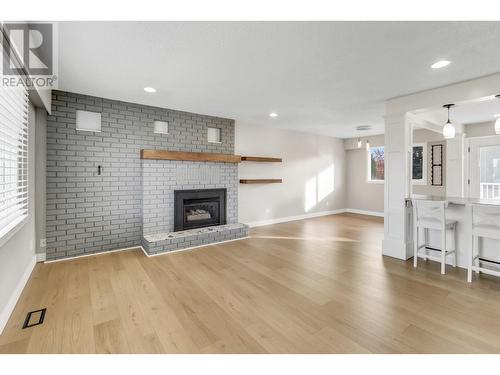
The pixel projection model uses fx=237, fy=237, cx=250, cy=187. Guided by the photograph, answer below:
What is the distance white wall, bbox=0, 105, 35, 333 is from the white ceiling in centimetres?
121

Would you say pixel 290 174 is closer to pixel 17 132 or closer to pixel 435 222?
pixel 435 222

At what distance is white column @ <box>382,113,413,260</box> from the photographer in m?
3.54

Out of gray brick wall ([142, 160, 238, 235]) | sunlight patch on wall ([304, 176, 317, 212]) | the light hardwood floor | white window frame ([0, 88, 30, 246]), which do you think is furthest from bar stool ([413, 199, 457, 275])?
white window frame ([0, 88, 30, 246])

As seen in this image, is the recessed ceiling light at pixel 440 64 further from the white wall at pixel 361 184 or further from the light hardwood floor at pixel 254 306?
the white wall at pixel 361 184

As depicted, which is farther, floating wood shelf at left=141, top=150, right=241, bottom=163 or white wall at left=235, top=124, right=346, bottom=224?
white wall at left=235, top=124, right=346, bottom=224

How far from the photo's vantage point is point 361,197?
7.65 m

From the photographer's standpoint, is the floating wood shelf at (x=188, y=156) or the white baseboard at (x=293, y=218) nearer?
the floating wood shelf at (x=188, y=156)

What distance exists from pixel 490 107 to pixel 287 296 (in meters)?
4.71

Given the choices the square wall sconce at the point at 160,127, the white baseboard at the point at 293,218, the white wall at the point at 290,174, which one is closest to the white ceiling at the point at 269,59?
the square wall sconce at the point at 160,127

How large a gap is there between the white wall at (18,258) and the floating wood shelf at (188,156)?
1.42 m

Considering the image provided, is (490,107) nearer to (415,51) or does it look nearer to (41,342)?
(415,51)

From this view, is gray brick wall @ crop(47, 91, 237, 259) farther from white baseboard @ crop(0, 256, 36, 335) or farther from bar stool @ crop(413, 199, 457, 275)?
bar stool @ crop(413, 199, 457, 275)

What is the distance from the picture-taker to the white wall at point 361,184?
7.14m
